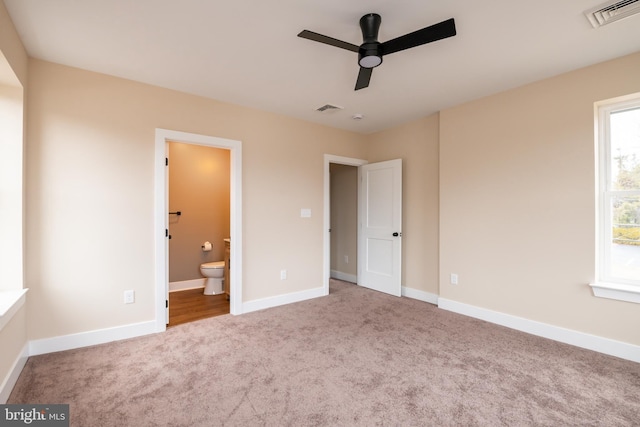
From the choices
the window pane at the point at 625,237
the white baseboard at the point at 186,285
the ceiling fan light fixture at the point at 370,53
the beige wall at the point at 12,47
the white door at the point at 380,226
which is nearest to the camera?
the beige wall at the point at 12,47

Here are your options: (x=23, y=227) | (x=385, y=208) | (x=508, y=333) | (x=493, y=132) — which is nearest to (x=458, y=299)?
(x=508, y=333)

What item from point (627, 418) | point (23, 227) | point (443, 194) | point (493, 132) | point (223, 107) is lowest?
point (627, 418)

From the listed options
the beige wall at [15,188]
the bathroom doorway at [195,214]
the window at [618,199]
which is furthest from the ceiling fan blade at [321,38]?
the bathroom doorway at [195,214]

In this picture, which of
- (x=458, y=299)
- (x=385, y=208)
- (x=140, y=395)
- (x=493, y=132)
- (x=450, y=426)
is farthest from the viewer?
(x=385, y=208)

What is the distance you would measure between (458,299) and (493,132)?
200cm

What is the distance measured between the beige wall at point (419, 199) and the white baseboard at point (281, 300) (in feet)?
4.33

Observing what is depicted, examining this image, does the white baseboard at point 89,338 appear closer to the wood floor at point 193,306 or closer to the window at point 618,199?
the wood floor at point 193,306

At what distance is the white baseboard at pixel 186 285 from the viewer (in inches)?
183

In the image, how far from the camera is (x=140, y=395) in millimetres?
1962

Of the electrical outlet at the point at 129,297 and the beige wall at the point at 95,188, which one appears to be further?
the electrical outlet at the point at 129,297

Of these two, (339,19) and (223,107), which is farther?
(223,107)

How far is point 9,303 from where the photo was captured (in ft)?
6.59

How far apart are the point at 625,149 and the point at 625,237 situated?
775 mm

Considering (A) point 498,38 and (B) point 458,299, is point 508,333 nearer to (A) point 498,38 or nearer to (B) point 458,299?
(B) point 458,299
